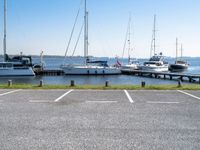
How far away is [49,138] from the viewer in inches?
275

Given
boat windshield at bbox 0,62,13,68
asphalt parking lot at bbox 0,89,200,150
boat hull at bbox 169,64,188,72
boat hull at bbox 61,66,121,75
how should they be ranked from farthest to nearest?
A: 1. boat hull at bbox 169,64,188,72
2. boat hull at bbox 61,66,121,75
3. boat windshield at bbox 0,62,13,68
4. asphalt parking lot at bbox 0,89,200,150

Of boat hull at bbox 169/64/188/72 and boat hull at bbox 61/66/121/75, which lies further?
boat hull at bbox 169/64/188/72

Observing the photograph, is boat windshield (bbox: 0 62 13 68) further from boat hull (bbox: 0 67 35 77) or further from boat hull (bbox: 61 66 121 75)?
boat hull (bbox: 61 66 121 75)

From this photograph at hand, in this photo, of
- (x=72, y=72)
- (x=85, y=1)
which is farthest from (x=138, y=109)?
(x=72, y=72)

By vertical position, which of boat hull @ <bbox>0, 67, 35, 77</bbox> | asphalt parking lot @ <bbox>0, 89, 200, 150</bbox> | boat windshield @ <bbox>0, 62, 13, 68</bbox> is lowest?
boat hull @ <bbox>0, 67, 35, 77</bbox>

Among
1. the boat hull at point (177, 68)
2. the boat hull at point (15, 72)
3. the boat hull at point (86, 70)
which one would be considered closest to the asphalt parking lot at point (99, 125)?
the boat hull at point (15, 72)

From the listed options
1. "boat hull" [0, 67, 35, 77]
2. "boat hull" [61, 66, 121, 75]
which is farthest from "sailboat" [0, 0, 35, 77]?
"boat hull" [61, 66, 121, 75]

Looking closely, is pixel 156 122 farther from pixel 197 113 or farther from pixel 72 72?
pixel 72 72

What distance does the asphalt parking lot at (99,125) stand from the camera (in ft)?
21.6

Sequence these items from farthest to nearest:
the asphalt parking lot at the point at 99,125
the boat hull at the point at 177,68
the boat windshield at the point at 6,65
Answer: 1. the boat hull at the point at 177,68
2. the boat windshield at the point at 6,65
3. the asphalt parking lot at the point at 99,125

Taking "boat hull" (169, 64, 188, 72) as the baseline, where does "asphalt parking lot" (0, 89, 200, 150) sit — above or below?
above

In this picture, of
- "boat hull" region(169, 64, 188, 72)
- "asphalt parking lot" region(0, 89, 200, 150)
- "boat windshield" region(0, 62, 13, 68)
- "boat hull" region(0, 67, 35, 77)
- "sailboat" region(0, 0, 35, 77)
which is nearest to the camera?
"asphalt parking lot" region(0, 89, 200, 150)

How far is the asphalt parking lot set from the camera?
6.58m

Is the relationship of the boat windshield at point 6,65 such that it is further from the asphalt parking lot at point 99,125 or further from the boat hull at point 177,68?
the boat hull at point 177,68
